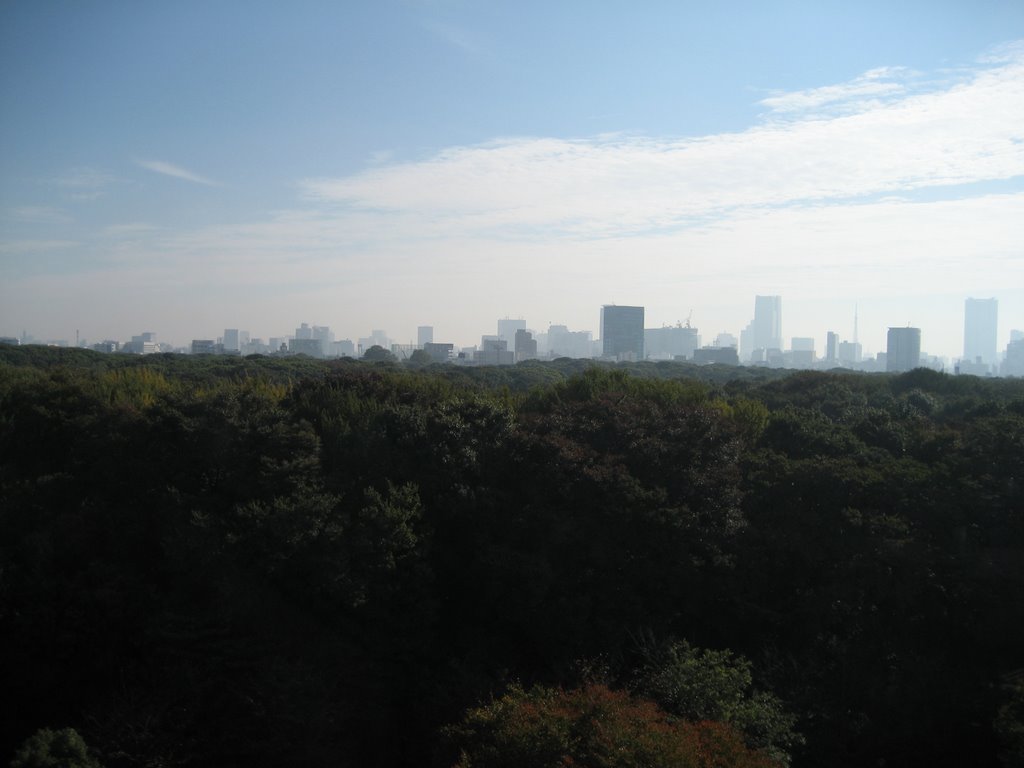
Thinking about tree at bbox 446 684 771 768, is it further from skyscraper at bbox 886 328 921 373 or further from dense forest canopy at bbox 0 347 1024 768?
skyscraper at bbox 886 328 921 373

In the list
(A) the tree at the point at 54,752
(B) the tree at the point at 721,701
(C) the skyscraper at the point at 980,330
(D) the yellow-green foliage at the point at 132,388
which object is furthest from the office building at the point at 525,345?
(A) the tree at the point at 54,752

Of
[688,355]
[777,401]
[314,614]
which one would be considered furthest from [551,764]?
[688,355]

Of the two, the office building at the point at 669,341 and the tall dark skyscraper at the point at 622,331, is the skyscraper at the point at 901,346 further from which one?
the office building at the point at 669,341

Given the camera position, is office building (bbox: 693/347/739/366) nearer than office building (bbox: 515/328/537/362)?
Yes

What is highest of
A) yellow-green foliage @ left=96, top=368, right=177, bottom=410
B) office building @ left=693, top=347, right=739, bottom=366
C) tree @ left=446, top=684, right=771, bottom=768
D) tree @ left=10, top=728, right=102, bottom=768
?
office building @ left=693, top=347, right=739, bottom=366

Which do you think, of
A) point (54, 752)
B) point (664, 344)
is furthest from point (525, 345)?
point (54, 752)

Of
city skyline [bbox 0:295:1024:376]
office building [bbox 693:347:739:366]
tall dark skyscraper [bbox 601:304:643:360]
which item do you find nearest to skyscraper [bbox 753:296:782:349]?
city skyline [bbox 0:295:1024:376]
